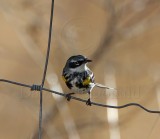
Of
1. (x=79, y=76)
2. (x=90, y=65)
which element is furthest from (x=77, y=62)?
(x=90, y=65)

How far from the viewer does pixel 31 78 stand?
225 inches

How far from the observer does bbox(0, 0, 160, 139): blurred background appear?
4277mm

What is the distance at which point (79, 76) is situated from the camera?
385 centimetres

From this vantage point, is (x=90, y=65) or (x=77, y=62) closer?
(x=77, y=62)

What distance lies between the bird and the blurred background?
0.70 feet

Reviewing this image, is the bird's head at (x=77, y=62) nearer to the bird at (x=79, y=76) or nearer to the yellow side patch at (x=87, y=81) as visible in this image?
the bird at (x=79, y=76)

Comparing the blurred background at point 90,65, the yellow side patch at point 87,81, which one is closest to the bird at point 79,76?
the yellow side patch at point 87,81

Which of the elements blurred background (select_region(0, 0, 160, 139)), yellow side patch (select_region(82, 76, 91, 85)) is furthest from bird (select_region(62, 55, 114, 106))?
blurred background (select_region(0, 0, 160, 139))

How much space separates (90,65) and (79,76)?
0.39m

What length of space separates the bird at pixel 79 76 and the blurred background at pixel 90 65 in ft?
0.70

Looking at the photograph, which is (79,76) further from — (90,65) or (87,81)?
(90,65)

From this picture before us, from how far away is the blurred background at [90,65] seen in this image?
4.28 m

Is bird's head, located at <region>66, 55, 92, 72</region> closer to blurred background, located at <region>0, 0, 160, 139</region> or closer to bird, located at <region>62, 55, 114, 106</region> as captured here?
bird, located at <region>62, 55, 114, 106</region>

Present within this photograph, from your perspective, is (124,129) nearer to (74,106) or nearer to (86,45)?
(74,106)
